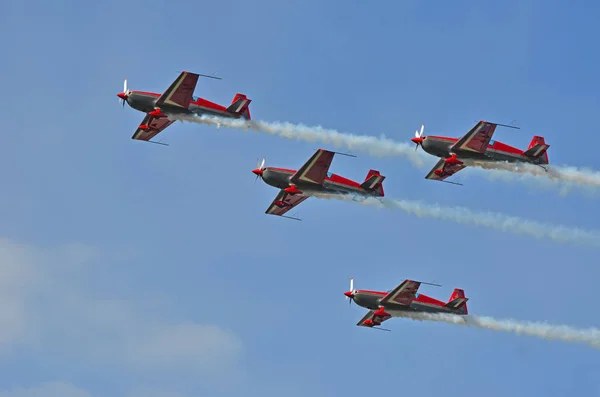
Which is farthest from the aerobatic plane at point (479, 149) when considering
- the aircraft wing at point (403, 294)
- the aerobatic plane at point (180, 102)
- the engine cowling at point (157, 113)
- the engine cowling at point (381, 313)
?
the engine cowling at point (157, 113)

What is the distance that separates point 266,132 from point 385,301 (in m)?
12.7

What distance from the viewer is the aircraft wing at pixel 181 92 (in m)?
73.8

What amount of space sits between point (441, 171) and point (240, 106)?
13.2 m

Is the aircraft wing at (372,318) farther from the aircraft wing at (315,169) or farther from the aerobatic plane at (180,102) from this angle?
the aerobatic plane at (180,102)

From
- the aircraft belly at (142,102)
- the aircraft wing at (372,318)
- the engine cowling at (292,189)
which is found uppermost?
the aircraft belly at (142,102)

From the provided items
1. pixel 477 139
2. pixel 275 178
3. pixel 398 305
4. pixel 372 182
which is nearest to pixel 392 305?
pixel 398 305

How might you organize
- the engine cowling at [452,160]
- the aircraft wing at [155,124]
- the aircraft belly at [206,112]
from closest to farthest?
the engine cowling at [452,160]
the aircraft belly at [206,112]
the aircraft wing at [155,124]

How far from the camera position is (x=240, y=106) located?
78.4 metres

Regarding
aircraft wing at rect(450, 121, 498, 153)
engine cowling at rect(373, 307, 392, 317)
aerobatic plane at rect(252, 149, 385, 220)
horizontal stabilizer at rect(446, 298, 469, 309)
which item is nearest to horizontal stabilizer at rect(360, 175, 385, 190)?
aerobatic plane at rect(252, 149, 385, 220)

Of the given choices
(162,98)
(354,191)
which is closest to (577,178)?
(354,191)

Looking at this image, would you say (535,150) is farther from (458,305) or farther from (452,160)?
(458,305)

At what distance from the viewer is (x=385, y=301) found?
76562 millimetres

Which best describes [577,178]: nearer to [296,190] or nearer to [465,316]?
[465,316]

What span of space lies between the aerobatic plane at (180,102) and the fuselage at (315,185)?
6.17 meters
